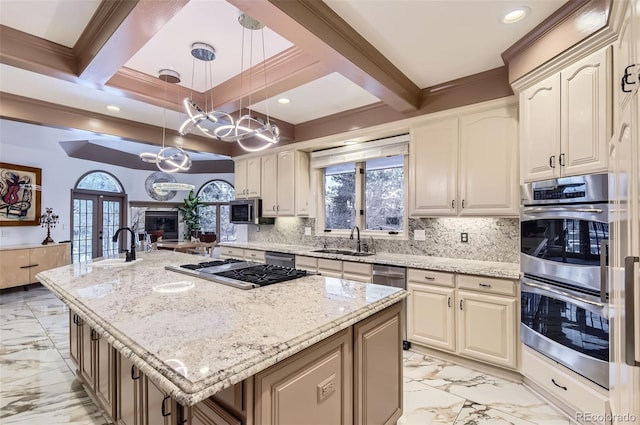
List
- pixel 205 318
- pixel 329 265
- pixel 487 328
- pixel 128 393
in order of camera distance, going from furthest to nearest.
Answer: pixel 329 265 → pixel 487 328 → pixel 128 393 → pixel 205 318

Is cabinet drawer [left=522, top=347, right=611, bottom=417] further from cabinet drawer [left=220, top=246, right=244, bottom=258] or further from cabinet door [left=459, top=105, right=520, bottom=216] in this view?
cabinet drawer [left=220, top=246, right=244, bottom=258]

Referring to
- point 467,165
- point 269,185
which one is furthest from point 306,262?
point 467,165

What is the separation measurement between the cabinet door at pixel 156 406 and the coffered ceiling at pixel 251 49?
192 cm

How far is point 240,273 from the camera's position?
2.18m

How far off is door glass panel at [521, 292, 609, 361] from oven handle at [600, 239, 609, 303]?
17cm

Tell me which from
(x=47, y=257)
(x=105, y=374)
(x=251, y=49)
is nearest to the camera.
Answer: (x=105, y=374)

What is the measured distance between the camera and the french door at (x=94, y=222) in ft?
24.0

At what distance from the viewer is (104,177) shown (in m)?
7.95

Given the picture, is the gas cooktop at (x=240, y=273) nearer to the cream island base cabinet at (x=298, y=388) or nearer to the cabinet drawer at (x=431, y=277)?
the cream island base cabinet at (x=298, y=388)

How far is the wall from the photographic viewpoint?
18.3 ft

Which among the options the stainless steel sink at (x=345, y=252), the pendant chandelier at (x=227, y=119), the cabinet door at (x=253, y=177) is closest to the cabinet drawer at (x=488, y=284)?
the stainless steel sink at (x=345, y=252)

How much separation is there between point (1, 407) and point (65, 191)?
5810 millimetres

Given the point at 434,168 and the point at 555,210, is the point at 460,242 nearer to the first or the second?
the point at 434,168

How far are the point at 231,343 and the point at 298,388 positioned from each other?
0.35m
